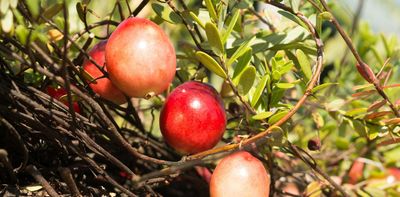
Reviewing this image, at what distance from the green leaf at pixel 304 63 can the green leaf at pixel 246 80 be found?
0.18 ft

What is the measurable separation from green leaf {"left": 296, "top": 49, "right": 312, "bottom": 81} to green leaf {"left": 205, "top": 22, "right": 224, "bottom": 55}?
0.08 meters

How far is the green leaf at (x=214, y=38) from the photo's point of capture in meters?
0.56

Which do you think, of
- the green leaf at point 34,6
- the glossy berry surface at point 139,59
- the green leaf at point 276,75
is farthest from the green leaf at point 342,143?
the green leaf at point 34,6

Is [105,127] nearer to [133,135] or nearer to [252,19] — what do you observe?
[133,135]

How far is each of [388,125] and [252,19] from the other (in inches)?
10.2

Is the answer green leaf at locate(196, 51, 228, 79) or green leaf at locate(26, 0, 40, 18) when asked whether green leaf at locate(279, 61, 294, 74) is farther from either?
green leaf at locate(26, 0, 40, 18)

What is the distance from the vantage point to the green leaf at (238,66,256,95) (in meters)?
0.59

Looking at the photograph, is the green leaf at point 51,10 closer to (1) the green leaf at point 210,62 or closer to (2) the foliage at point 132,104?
(2) the foliage at point 132,104

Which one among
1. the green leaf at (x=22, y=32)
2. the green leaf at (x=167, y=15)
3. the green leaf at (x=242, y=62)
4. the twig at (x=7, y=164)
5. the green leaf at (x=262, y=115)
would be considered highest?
the green leaf at (x=22, y=32)

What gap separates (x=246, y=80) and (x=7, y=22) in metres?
0.24

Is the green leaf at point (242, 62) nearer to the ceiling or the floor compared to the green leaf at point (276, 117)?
nearer to the ceiling

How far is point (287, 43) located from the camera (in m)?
0.69

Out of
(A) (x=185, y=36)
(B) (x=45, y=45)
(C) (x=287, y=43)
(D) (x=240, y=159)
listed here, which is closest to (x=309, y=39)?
(C) (x=287, y=43)

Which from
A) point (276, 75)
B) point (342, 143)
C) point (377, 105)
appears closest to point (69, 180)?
point (276, 75)
